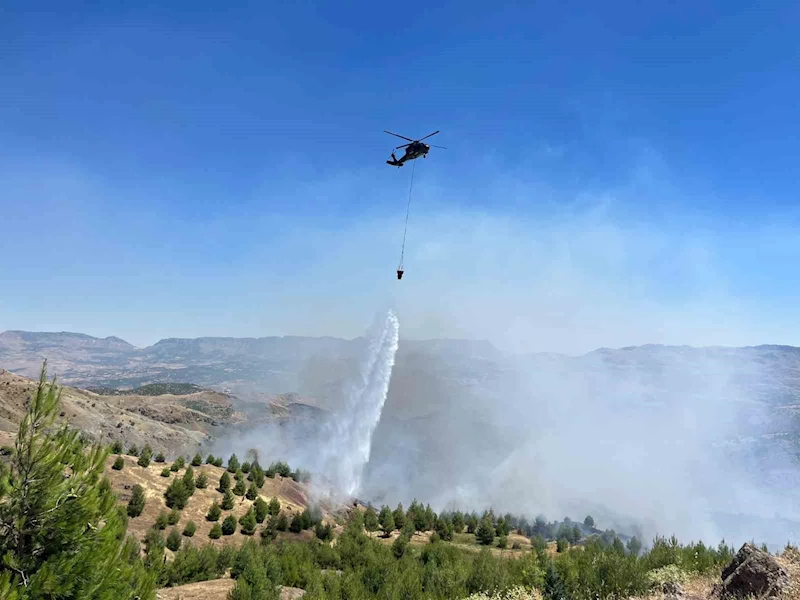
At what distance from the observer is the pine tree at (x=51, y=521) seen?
10.3 m

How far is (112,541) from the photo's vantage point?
1156cm

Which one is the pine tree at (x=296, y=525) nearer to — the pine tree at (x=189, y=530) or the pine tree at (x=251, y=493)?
the pine tree at (x=251, y=493)

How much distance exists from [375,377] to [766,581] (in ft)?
379

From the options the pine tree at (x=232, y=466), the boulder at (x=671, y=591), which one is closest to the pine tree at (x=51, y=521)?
the boulder at (x=671, y=591)

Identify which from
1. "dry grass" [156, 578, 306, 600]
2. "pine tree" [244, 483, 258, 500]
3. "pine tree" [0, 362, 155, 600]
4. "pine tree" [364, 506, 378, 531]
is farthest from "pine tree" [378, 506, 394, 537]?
"pine tree" [0, 362, 155, 600]

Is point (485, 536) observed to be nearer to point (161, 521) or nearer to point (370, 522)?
point (370, 522)

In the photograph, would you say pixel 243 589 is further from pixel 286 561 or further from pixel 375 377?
pixel 375 377

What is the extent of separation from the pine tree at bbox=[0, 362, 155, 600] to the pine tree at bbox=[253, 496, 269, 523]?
130 feet

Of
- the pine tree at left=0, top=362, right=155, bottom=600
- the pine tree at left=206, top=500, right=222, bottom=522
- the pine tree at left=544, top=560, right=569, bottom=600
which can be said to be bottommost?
the pine tree at left=206, top=500, right=222, bottom=522

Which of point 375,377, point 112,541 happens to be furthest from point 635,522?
point 112,541

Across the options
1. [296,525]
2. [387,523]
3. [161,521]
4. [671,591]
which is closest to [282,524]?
[296,525]

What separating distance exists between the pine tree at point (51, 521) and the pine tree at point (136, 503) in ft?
113

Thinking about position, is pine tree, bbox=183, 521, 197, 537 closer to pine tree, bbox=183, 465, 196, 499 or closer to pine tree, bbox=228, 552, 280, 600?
pine tree, bbox=183, 465, 196, 499

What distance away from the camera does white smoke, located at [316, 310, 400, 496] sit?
12031cm
